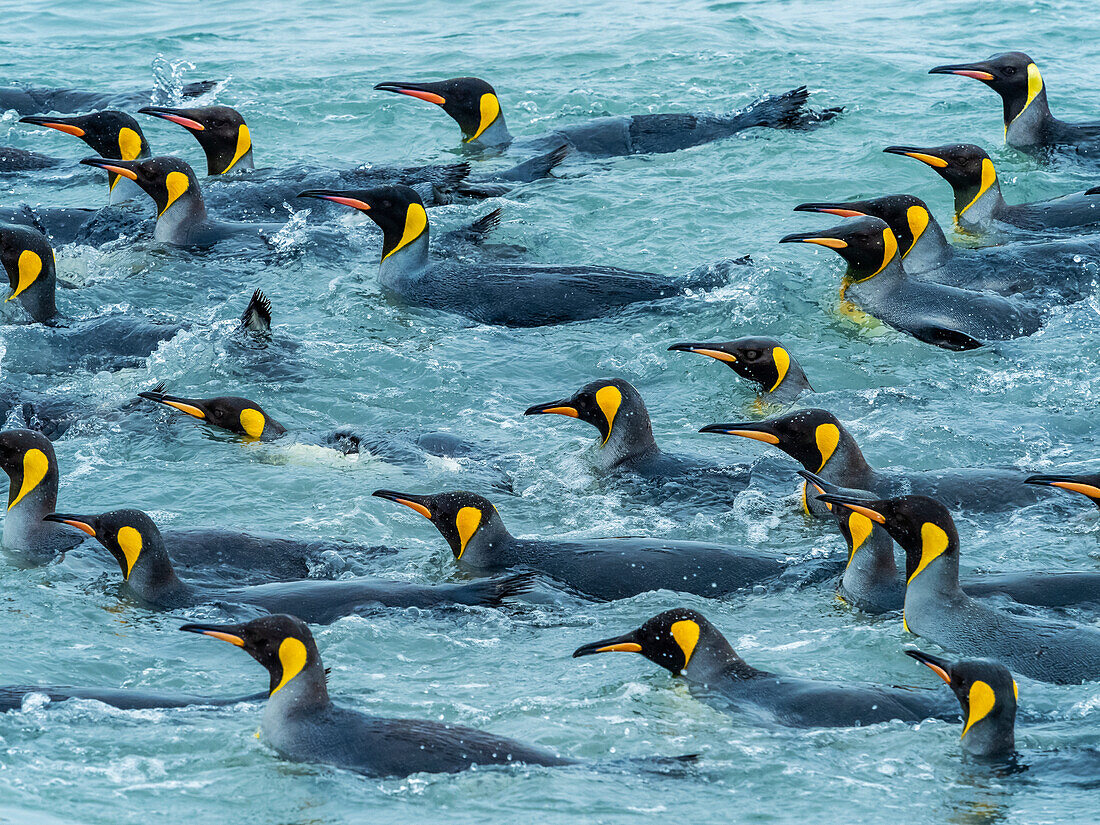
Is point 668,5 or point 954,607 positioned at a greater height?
point 668,5

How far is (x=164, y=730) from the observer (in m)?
5.61

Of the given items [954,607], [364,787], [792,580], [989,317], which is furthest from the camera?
[989,317]

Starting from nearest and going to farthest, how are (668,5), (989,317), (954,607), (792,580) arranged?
(954,607)
(792,580)
(989,317)
(668,5)

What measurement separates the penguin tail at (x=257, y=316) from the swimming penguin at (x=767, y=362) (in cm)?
271

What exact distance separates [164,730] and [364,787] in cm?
89

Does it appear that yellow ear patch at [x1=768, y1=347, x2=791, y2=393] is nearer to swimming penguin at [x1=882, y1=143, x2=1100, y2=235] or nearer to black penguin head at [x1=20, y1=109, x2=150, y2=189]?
swimming penguin at [x1=882, y1=143, x2=1100, y2=235]

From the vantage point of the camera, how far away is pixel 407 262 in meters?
10.9

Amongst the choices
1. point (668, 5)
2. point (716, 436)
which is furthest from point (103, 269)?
point (668, 5)

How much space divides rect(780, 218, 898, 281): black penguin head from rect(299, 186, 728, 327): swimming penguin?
773mm

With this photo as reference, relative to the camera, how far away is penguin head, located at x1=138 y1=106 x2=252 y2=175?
42.7 ft

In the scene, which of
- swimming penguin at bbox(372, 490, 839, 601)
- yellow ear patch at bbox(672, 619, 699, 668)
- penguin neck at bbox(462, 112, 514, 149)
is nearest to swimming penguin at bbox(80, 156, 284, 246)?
penguin neck at bbox(462, 112, 514, 149)

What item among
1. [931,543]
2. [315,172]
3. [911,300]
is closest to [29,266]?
[315,172]

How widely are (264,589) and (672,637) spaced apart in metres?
1.90

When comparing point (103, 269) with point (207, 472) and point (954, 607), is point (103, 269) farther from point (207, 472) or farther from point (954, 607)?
point (954, 607)
